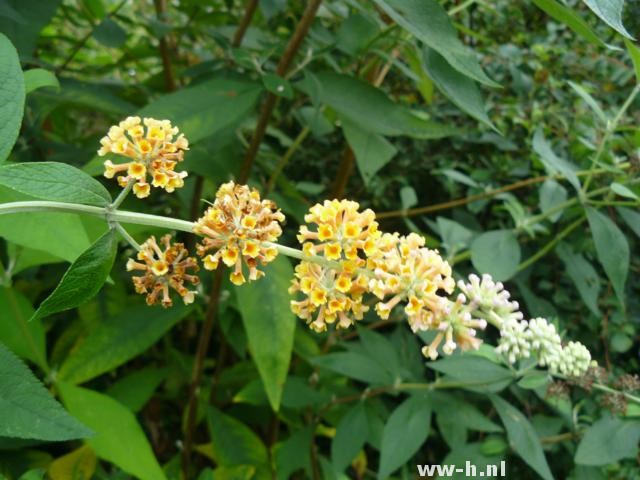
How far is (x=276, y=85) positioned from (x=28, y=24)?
588 millimetres

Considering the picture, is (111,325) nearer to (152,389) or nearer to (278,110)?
(152,389)

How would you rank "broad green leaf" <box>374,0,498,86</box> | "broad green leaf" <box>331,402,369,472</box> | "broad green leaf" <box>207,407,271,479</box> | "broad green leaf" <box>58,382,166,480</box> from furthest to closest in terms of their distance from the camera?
"broad green leaf" <box>207,407,271,479</box> → "broad green leaf" <box>331,402,369,472</box> → "broad green leaf" <box>58,382,166,480</box> → "broad green leaf" <box>374,0,498,86</box>

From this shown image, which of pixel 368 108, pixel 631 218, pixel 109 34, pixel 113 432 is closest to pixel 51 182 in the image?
pixel 113 432

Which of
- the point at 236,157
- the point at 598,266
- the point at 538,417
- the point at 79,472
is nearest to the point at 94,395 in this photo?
the point at 79,472

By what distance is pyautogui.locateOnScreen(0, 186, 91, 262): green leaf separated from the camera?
888mm

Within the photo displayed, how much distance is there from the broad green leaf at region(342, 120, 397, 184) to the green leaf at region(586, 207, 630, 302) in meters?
0.47

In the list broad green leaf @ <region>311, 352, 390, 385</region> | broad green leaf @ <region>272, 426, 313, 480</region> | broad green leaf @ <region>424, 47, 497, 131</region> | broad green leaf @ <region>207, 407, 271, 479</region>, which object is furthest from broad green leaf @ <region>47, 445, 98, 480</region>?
broad green leaf @ <region>424, 47, 497, 131</region>

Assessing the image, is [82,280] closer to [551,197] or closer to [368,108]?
[368,108]

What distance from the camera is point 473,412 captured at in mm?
1426

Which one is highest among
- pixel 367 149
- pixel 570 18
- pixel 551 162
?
pixel 570 18

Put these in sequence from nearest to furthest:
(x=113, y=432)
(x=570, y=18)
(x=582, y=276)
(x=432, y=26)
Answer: (x=570, y=18) < (x=432, y=26) < (x=113, y=432) < (x=582, y=276)

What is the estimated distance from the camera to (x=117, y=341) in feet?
4.55

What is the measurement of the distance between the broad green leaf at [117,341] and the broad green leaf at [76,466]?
0.50 ft

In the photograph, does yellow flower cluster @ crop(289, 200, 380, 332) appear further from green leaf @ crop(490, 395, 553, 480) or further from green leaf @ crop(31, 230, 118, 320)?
green leaf @ crop(490, 395, 553, 480)
